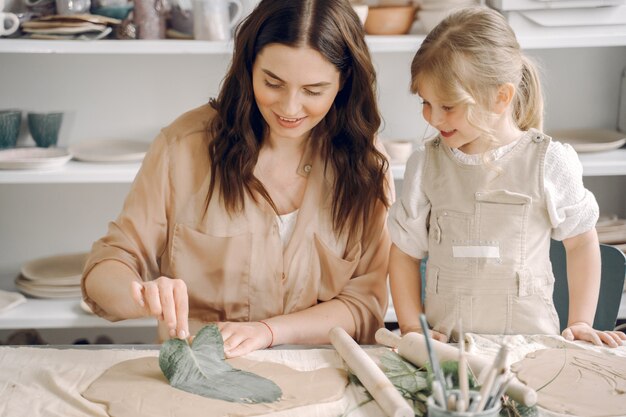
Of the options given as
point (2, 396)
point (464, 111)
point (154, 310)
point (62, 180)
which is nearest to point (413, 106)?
point (62, 180)

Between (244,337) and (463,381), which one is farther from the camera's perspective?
(244,337)

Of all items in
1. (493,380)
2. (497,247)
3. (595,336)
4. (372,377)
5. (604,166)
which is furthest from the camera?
(604,166)

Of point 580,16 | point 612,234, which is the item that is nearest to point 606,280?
point 612,234

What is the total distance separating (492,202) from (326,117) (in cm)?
41

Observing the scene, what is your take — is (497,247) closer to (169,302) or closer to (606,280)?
(606,280)

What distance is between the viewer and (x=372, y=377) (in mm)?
1210

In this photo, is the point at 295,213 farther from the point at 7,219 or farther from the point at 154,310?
the point at 7,219

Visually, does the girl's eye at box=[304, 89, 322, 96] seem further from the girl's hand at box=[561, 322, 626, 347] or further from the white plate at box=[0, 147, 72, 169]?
the white plate at box=[0, 147, 72, 169]

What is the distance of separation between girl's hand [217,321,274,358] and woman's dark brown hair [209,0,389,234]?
30 centimetres

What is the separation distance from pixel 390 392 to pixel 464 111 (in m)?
0.58

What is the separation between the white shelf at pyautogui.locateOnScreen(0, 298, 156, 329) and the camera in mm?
2477

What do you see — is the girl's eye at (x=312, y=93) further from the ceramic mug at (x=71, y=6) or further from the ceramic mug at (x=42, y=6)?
the ceramic mug at (x=42, y=6)

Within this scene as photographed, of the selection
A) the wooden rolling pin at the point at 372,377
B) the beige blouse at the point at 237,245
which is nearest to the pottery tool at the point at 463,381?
the wooden rolling pin at the point at 372,377

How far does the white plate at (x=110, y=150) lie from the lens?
2.52 m
